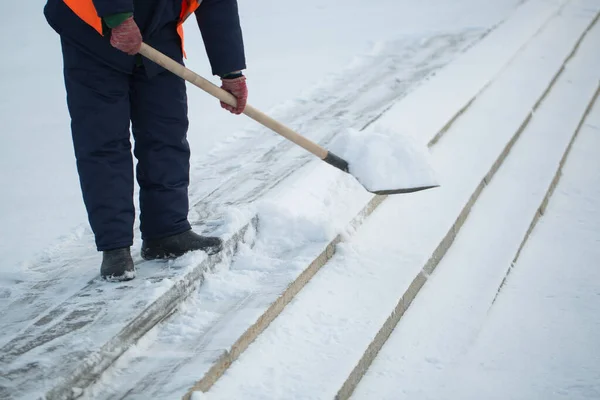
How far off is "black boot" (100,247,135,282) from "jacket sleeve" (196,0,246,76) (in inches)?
32.0

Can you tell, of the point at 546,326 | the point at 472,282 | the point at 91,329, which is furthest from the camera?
the point at 472,282

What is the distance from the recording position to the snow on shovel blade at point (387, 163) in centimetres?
306

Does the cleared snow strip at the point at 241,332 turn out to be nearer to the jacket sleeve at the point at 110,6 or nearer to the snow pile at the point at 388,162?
the snow pile at the point at 388,162

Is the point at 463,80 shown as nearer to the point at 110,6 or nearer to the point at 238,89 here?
the point at 238,89

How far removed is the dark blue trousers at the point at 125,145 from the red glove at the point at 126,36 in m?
0.18

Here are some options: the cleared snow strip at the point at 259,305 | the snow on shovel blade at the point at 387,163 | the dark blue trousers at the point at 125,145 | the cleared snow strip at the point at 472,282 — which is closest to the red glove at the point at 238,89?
the dark blue trousers at the point at 125,145

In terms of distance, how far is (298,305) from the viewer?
2.69 meters

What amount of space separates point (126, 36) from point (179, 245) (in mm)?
862

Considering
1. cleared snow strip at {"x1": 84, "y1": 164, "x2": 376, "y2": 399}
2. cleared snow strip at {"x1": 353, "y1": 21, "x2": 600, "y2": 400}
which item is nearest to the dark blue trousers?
cleared snow strip at {"x1": 84, "y1": 164, "x2": 376, "y2": 399}

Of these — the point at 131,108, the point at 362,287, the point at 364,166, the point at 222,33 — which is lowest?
the point at 362,287

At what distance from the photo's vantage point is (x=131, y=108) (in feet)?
9.19

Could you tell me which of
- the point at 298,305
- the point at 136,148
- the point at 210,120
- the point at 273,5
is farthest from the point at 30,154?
the point at 273,5

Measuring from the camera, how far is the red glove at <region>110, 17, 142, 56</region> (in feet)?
7.90

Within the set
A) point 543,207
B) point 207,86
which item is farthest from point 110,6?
point 543,207
